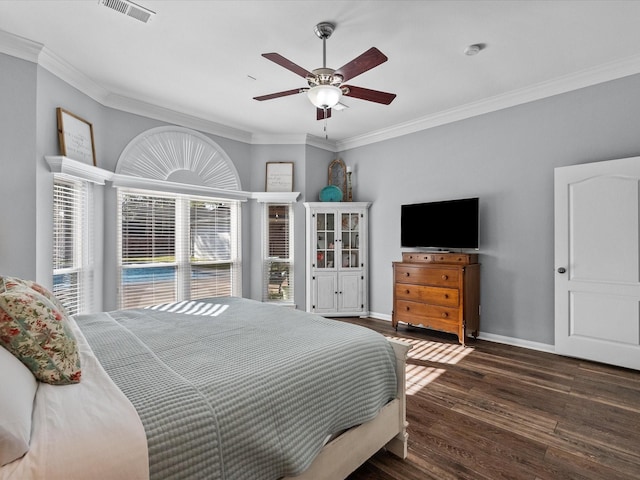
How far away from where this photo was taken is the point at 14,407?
884 millimetres

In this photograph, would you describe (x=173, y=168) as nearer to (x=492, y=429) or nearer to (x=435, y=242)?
(x=435, y=242)

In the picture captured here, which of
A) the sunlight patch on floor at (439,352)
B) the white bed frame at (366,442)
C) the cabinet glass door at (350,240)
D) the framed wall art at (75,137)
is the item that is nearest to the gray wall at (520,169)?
the sunlight patch on floor at (439,352)

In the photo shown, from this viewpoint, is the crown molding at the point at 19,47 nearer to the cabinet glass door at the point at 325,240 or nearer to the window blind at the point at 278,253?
the window blind at the point at 278,253

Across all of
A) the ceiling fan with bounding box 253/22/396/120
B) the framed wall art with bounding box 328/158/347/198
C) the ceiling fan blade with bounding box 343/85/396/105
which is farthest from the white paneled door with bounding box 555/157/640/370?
the framed wall art with bounding box 328/158/347/198

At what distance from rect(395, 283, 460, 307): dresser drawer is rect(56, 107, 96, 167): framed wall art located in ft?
12.3

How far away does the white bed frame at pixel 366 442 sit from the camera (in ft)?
4.82

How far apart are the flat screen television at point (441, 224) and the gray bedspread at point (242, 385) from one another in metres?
2.51

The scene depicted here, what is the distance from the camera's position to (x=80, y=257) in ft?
11.3

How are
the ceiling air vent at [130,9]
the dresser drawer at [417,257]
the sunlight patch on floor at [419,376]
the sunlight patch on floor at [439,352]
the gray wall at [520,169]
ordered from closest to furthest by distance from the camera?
the ceiling air vent at [130,9] < the sunlight patch on floor at [419,376] < the gray wall at [520,169] < the sunlight patch on floor at [439,352] < the dresser drawer at [417,257]

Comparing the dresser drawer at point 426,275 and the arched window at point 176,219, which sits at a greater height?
the arched window at point 176,219

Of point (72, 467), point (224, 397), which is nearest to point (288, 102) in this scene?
point (224, 397)

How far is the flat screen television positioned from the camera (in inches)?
157

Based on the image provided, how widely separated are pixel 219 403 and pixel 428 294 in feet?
11.0

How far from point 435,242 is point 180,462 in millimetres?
3829
